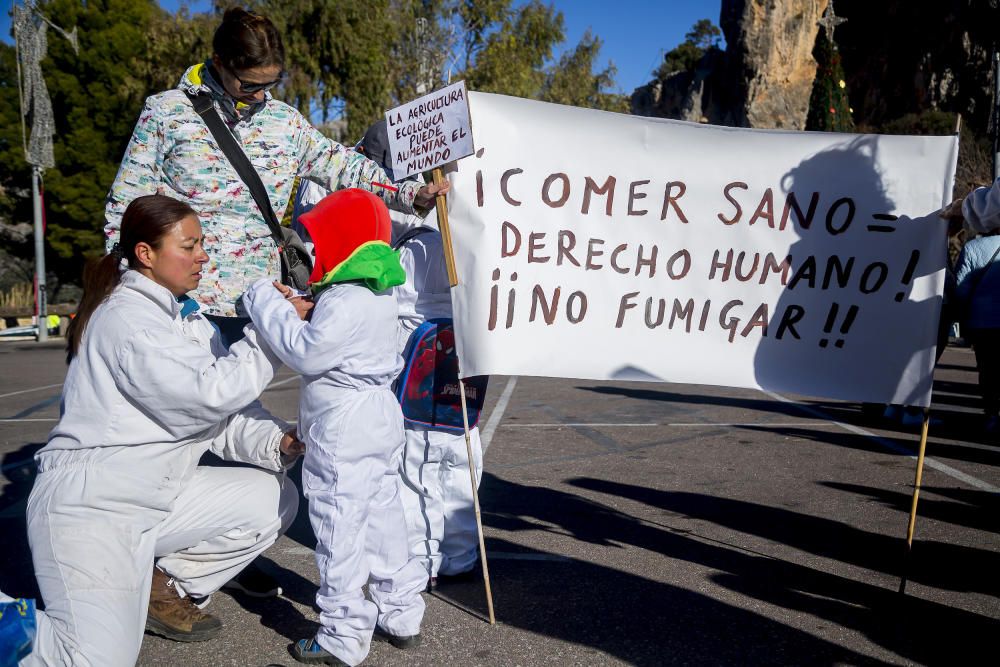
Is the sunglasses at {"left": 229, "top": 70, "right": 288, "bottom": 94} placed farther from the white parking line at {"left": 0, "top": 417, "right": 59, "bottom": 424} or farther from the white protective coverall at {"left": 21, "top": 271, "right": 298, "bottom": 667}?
the white parking line at {"left": 0, "top": 417, "right": 59, "bottom": 424}

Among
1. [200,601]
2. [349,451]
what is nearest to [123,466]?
[349,451]

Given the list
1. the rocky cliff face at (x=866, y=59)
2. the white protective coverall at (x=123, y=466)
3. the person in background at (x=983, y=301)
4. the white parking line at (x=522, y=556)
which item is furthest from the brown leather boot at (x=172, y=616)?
the rocky cliff face at (x=866, y=59)

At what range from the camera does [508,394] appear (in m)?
10.3

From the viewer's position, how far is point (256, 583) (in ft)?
11.6

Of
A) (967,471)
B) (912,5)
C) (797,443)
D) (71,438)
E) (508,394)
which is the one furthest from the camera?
(912,5)

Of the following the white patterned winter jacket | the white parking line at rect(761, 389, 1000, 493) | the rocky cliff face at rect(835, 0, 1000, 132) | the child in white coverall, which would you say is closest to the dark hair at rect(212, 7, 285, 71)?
the white patterned winter jacket

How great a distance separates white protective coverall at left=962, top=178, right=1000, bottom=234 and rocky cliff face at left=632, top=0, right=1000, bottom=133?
3607 centimetres

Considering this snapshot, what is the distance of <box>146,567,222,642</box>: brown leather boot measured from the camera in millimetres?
3104

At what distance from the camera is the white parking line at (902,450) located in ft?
18.0

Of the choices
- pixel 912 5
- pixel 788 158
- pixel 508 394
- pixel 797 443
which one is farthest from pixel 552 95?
pixel 788 158

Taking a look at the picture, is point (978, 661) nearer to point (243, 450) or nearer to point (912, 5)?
point (243, 450)

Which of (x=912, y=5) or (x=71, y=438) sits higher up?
(x=912, y=5)

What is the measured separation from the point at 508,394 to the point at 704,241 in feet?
22.6

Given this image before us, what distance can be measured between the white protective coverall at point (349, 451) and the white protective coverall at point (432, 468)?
54cm
